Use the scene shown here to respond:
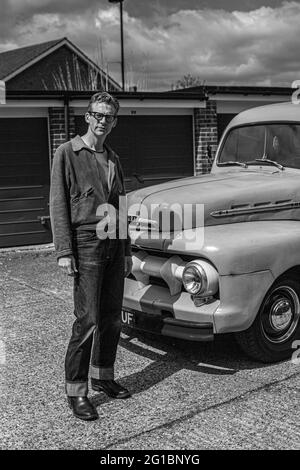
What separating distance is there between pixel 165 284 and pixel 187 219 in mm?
563

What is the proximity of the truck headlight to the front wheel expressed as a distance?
48cm

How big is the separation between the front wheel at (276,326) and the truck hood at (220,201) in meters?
0.64

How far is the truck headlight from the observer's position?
15.3 ft

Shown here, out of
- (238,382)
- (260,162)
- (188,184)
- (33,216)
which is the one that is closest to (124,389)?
(238,382)

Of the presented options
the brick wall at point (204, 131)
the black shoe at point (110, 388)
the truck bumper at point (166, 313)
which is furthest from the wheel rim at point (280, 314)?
the brick wall at point (204, 131)

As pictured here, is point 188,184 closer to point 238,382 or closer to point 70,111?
point 238,382

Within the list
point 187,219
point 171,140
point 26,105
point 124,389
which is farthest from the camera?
point 171,140

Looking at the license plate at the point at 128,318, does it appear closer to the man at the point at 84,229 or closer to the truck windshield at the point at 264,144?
the man at the point at 84,229

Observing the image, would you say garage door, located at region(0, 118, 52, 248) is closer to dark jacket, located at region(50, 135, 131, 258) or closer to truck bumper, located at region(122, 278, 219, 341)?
truck bumper, located at region(122, 278, 219, 341)

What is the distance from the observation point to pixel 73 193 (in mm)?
4148

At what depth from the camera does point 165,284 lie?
5.20m

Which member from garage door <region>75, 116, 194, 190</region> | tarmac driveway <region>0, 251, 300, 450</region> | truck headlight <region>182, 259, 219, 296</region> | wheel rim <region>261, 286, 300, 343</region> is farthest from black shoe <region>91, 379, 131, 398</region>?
garage door <region>75, 116, 194, 190</region>

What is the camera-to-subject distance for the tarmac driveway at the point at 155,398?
3.87m
